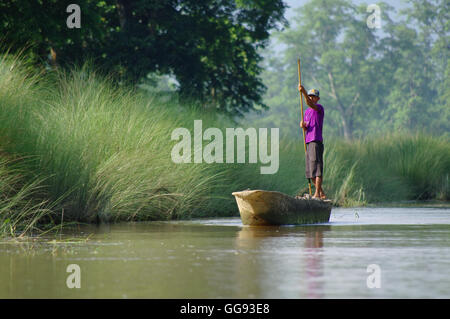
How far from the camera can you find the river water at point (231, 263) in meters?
6.94

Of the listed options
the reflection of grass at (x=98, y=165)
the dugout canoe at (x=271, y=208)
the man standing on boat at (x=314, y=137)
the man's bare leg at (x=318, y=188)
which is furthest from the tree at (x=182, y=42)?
the dugout canoe at (x=271, y=208)

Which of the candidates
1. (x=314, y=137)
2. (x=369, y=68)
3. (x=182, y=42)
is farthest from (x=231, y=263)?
(x=369, y=68)

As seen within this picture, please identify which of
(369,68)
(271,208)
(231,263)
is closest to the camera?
(231,263)

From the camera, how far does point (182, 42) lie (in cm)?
2856

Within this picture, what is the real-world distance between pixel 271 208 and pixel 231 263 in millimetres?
5716

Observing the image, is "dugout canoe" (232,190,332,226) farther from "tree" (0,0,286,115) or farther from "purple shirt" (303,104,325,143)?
"tree" (0,0,286,115)

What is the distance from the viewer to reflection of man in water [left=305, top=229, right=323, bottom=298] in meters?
6.89

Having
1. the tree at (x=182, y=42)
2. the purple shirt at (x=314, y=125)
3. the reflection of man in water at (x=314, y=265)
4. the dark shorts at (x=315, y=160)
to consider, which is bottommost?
the reflection of man in water at (x=314, y=265)

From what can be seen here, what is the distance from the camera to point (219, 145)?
58.9ft

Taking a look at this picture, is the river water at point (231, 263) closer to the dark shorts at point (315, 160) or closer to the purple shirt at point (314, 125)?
the dark shorts at point (315, 160)

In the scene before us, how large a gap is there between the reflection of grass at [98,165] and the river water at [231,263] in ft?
3.00

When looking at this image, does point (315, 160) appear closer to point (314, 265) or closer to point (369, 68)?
point (314, 265)

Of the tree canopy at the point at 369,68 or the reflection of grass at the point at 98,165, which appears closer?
the reflection of grass at the point at 98,165
